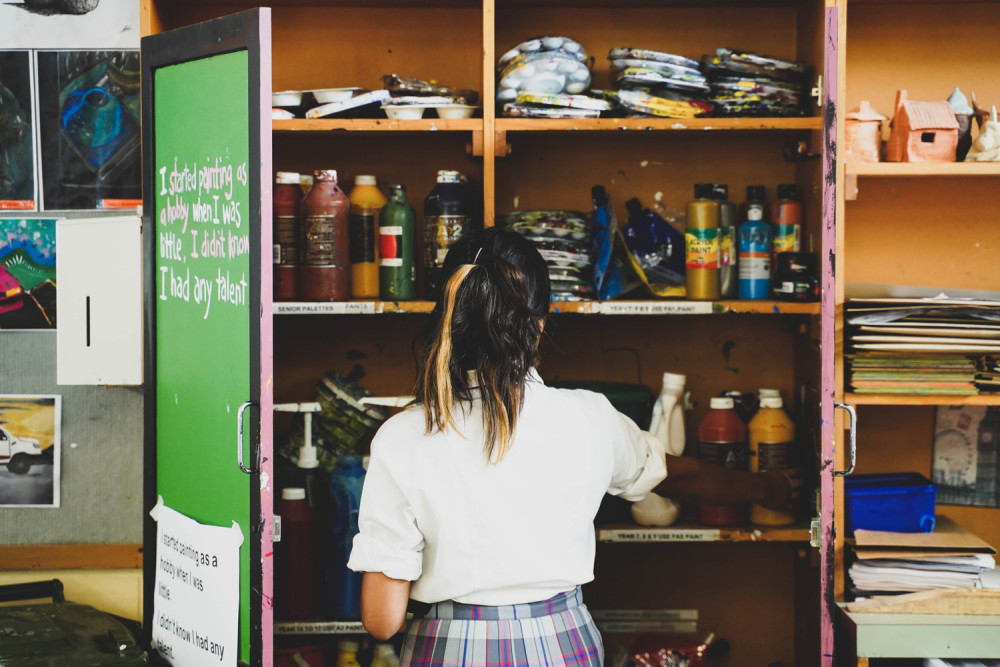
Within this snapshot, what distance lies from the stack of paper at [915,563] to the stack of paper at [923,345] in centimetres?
36

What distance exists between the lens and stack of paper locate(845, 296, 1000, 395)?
2109mm

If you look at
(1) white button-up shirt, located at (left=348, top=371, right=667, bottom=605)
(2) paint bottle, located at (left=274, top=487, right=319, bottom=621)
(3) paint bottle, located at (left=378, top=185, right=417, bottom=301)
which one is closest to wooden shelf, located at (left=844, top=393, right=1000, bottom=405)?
(1) white button-up shirt, located at (left=348, top=371, right=667, bottom=605)

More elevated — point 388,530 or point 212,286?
point 212,286

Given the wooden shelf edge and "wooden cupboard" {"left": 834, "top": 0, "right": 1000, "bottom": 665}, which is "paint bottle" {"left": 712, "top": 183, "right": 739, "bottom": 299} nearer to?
"wooden cupboard" {"left": 834, "top": 0, "right": 1000, "bottom": 665}

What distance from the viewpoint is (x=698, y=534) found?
225 centimetres

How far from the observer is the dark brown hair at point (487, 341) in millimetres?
1429

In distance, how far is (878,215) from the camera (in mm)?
2574

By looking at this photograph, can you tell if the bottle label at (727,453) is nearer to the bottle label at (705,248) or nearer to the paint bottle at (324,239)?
the bottle label at (705,248)

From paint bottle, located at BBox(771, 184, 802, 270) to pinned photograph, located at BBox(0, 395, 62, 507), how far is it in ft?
6.54

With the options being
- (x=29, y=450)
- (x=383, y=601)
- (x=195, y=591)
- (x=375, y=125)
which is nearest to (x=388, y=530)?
(x=383, y=601)

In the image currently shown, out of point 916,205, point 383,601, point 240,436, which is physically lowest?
point 383,601

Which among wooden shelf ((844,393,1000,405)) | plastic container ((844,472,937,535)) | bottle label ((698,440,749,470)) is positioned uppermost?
wooden shelf ((844,393,1000,405))

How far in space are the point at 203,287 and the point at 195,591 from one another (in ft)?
2.09

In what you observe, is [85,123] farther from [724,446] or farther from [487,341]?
[724,446]
